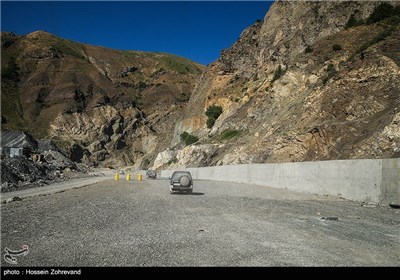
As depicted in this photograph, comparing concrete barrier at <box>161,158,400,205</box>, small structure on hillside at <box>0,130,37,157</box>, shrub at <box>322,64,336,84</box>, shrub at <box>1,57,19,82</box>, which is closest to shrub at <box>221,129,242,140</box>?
shrub at <box>322,64,336,84</box>

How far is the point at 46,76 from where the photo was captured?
182m

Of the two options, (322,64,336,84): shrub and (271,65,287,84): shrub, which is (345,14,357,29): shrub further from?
(322,64,336,84): shrub

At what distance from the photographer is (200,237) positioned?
9008 millimetres

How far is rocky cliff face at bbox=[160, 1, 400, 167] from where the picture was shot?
3195 centimetres

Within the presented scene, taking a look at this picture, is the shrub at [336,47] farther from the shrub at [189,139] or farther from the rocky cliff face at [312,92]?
the shrub at [189,139]

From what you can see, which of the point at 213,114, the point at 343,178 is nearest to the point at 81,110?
the point at 213,114

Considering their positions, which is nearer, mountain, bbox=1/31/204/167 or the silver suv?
the silver suv

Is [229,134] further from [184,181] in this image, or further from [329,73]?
[184,181]

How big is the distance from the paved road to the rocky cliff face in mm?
14224

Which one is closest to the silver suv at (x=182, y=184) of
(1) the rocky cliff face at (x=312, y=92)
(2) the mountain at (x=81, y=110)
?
(1) the rocky cliff face at (x=312, y=92)

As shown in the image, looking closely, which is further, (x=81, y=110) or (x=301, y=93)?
(x=81, y=110)

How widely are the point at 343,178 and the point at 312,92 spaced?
81.5ft

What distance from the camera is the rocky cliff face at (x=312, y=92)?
32.0 metres
